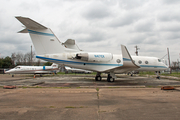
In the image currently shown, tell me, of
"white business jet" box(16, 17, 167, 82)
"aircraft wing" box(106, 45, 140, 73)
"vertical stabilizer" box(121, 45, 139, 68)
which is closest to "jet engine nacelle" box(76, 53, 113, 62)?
"white business jet" box(16, 17, 167, 82)

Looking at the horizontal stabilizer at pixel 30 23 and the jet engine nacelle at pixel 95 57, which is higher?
the horizontal stabilizer at pixel 30 23

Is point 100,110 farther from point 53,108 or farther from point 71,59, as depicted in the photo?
point 71,59

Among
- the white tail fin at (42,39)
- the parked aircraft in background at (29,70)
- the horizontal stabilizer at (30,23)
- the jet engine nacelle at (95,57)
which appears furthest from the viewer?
the parked aircraft in background at (29,70)

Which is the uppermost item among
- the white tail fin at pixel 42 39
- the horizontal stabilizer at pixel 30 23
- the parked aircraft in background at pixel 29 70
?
the horizontal stabilizer at pixel 30 23

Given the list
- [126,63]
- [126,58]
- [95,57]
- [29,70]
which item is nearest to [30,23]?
[95,57]

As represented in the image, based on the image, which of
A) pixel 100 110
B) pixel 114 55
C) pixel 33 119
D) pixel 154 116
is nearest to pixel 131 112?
pixel 154 116

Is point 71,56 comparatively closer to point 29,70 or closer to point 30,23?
point 30,23

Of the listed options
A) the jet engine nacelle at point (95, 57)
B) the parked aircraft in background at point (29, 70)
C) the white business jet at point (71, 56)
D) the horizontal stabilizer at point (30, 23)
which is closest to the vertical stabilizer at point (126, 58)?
the white business jet at point (71, 56)

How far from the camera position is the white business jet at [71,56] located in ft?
43.5

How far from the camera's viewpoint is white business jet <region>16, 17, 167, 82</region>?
13269mm

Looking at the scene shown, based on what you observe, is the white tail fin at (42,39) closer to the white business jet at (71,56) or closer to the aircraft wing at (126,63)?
the white business jet at (71,56)

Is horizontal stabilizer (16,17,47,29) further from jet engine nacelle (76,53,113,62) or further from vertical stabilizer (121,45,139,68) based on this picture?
vertical stabilizer (121,45,139,68)

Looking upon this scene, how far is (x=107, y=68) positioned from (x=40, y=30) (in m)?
8.57

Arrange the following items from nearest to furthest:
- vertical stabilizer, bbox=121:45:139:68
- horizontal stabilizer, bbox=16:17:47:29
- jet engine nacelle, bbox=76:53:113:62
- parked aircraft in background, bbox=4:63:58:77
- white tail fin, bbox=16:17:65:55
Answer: horizontal stabilizer, bbox=16:17:47:29 < white tail fin, bbox=16:17:65:55 < vertical stabilizer, bbox=121:45:139:68 < jet engine nacelle, bbox=76:53:113:62 < parked aircraft in background, bbox=4:63:58:77
